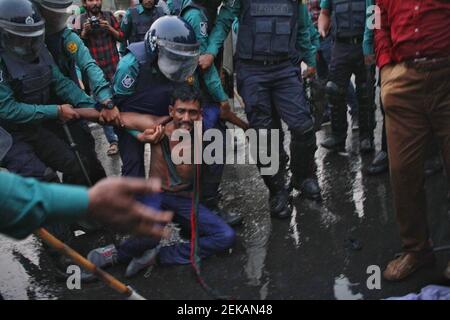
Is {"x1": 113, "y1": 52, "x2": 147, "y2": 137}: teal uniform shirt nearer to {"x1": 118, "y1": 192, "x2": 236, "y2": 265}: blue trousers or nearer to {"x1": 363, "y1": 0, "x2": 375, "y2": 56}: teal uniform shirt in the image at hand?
{"x1": 118, "y1": 192, "x2": 236, "y2": 265}: blue trousers

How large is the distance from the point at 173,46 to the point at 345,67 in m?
2.08

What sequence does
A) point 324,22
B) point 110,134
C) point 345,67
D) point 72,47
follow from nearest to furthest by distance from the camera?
point 72,47
point 345,67
point 324,22
point 110,134

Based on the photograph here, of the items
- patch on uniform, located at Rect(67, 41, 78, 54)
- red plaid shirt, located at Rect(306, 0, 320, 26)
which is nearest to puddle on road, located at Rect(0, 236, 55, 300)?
patch on uniform, located at Rect(67, 41, 78, 54)

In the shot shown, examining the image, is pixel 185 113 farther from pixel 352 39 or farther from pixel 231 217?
pixel 352 39

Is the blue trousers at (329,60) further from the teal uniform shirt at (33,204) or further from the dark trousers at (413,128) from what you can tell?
the teal uniform shirt at (33,204)

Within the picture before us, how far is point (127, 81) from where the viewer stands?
11.4ft

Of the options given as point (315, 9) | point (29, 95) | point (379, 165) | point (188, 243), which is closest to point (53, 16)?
point (29, 95)

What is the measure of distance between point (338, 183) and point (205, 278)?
1771 mm

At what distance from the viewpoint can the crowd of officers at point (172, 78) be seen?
3434mm

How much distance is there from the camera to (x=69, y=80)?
3879 millimetres

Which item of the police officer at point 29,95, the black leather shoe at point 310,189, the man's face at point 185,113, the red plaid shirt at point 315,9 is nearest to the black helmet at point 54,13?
the police officer at point 29,95

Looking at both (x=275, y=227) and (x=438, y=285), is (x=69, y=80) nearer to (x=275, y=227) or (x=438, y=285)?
(x=275, y=227)

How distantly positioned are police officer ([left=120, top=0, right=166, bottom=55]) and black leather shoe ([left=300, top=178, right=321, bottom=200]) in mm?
2805

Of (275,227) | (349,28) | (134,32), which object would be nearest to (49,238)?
(275,227)
